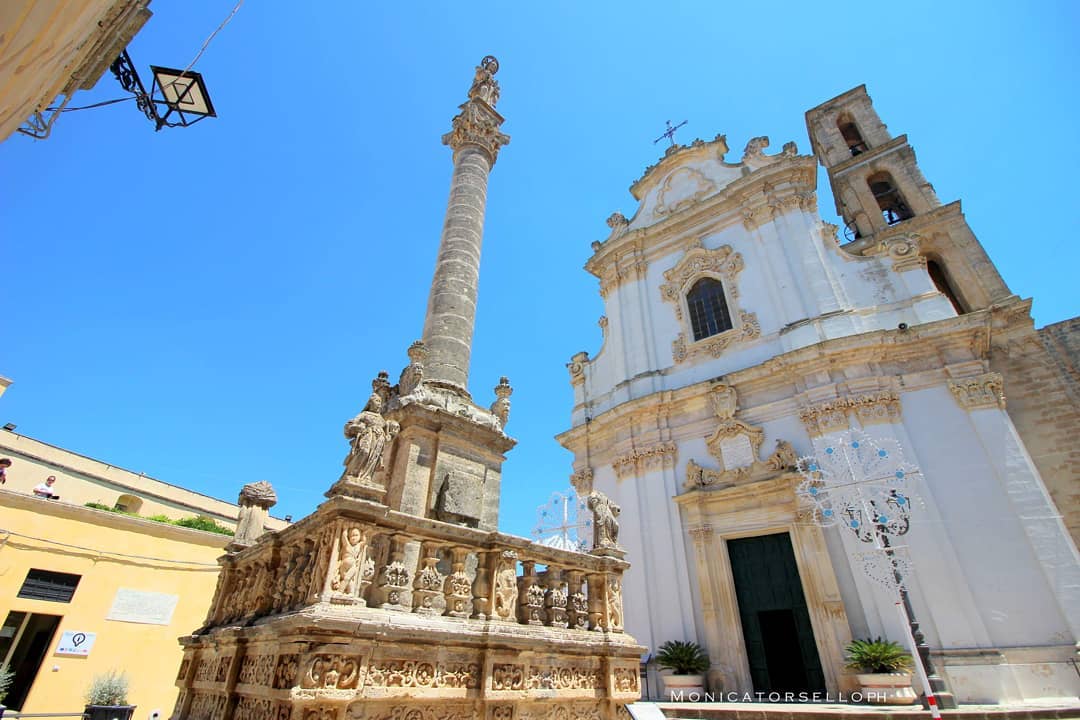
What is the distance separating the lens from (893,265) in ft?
50.0

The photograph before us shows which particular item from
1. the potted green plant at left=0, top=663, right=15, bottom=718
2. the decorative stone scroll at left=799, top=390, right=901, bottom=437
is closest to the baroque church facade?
the decorative stone scroll at left=799, top=390, right=901, bottom=437

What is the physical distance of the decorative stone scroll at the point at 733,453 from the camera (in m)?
13.6

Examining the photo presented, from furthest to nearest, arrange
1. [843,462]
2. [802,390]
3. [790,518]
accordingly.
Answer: [802,390], [790,518], [843,462]

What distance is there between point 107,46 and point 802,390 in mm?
15426

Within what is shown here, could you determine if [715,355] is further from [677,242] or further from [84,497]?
[84,497]

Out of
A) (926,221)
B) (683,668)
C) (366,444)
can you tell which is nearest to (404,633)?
(366,444)

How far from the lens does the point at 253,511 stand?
696cm

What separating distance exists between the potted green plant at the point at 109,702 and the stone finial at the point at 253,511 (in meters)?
3.44

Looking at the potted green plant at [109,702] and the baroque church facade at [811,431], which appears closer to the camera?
the potted green plant at [109,702]

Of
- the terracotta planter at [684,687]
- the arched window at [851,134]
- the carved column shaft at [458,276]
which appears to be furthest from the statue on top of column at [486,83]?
the arched window at [851,134]

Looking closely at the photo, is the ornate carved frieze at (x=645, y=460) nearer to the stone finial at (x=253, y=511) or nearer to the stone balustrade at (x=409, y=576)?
the stone balustrade at (x=409, y=576)

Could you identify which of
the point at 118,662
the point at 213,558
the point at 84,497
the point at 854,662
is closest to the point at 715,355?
the point at 854,662

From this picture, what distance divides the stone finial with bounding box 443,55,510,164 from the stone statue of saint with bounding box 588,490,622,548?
8574 mm

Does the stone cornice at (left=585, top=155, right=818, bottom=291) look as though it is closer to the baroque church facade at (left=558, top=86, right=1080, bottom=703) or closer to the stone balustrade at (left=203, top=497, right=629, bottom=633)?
the baroque church facade at (left=558, top=86, right=1080, bottom=703)
